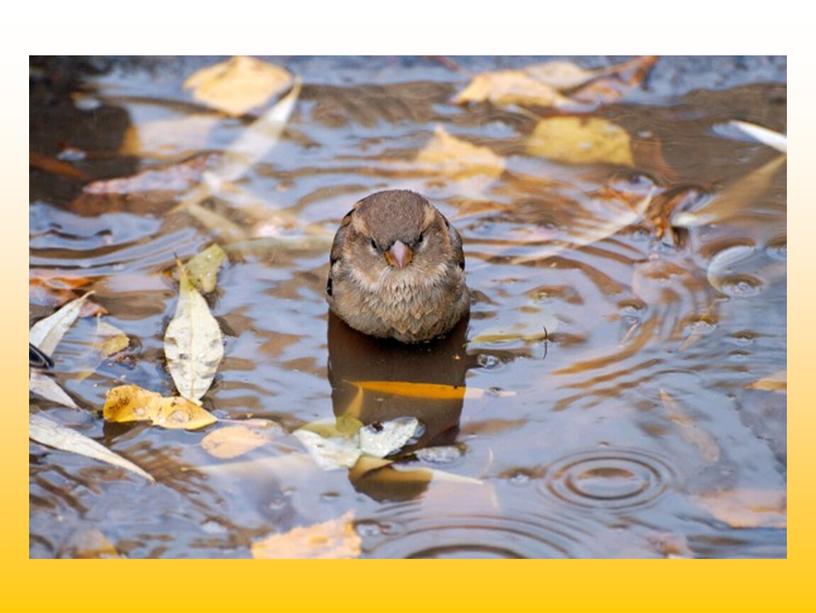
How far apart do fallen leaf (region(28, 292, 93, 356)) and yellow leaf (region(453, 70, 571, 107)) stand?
2.88m

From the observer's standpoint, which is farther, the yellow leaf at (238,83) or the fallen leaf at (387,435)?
the yellow leaf at (238,83)

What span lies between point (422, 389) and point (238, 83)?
3112 millimetres

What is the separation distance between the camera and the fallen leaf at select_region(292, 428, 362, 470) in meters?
4.67

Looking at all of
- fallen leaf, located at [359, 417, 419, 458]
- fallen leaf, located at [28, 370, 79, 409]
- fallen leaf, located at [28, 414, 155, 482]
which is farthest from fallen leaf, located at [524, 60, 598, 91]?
fallen leaf, located at [28, 414, 155, 482]

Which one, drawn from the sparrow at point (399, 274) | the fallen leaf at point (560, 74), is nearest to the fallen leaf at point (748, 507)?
the sparrow at point (399, 274)

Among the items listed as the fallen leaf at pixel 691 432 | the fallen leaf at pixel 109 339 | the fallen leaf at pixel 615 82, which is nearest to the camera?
the fallen leaf at pixel 691 432

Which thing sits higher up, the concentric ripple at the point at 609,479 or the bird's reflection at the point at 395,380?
the bird's reflection at the point at 395,380

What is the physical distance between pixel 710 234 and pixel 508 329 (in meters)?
1.32

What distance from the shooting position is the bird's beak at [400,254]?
213 inches

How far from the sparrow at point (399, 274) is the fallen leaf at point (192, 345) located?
0.60 meters

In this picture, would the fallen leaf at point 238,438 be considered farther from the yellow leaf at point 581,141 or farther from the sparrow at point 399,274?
the yellow leaf at point 581,141

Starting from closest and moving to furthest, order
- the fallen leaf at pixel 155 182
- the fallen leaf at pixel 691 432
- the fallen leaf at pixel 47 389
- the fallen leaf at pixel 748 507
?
the fallen leaf at pixel 748 507
the fallen leaf at pixel 691 432
the fallen leaf at pixel 47 389
the fallen leaf at pixel 155 182

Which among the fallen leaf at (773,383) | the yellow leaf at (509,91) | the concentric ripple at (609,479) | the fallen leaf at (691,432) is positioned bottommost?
the concentric ripple at (609,479)

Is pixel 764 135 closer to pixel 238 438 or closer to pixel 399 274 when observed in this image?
pixel 399 274
